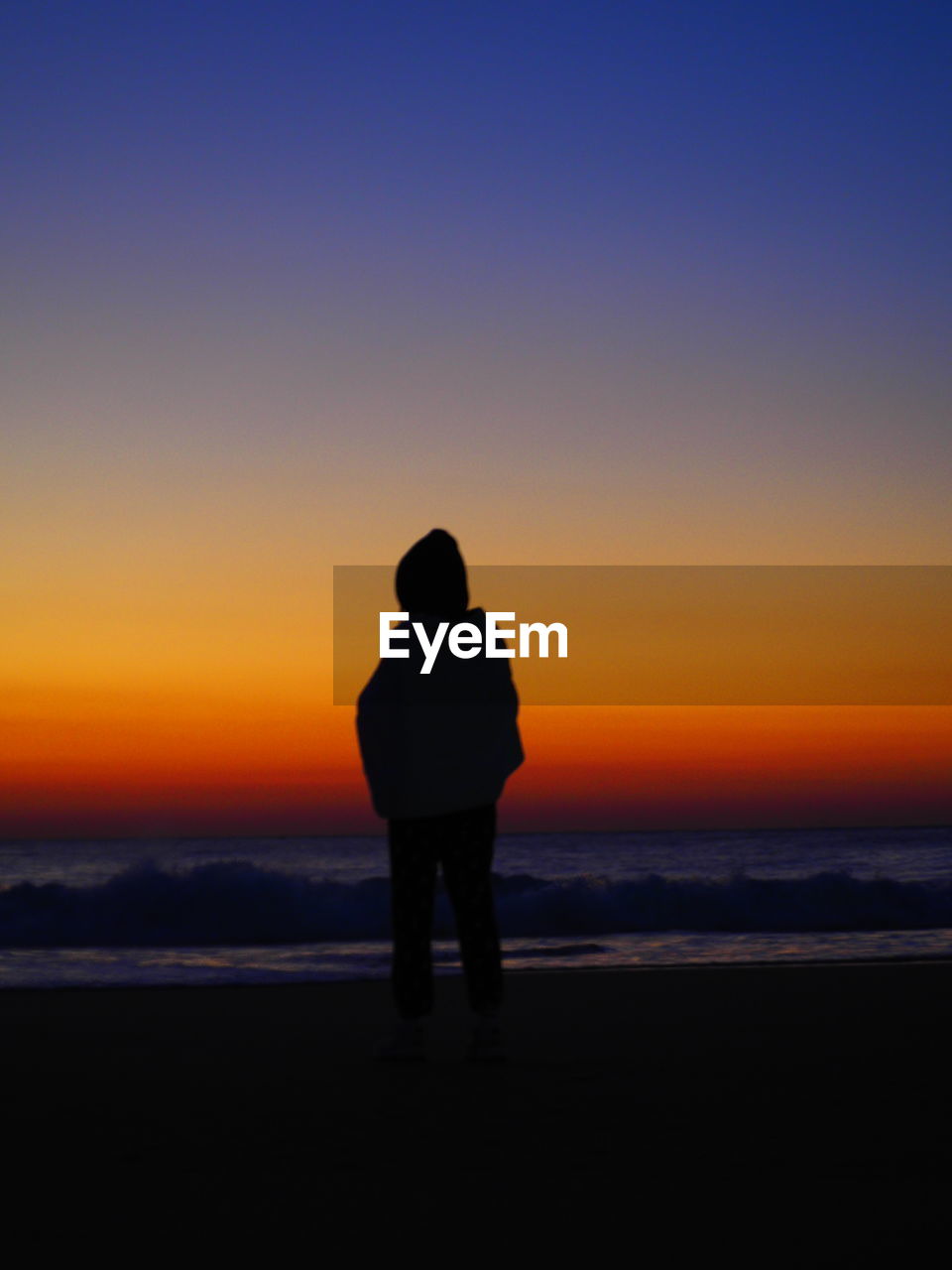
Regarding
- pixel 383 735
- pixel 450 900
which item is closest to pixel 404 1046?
pixel 450 900

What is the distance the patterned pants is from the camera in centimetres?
389

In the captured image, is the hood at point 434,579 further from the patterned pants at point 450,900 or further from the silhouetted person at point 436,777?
the patterned pants at point 450,900

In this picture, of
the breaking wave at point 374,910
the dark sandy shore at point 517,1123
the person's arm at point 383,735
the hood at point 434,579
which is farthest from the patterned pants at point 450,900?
the breaking wave at point 374,910

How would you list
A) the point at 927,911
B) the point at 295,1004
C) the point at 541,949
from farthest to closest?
the point at 927,911
the point at 541,949
the point at 295,1004

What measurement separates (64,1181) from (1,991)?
3745 millimetres

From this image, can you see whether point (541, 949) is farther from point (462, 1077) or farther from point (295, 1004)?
point (462, 1077)

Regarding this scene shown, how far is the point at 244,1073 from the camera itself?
Result: 367 centimetres

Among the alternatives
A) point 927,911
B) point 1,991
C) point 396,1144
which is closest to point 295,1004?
point 1,991

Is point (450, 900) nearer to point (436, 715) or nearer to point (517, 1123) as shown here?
point (436, 715)

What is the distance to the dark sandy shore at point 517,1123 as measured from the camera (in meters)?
2.20

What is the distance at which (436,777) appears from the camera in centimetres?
386

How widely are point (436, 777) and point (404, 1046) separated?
82 centimetres

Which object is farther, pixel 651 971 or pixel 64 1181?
pixel 651 971

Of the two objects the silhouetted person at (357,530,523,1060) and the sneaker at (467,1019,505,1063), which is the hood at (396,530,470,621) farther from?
the sneaker at (467,1019,505,1063)
